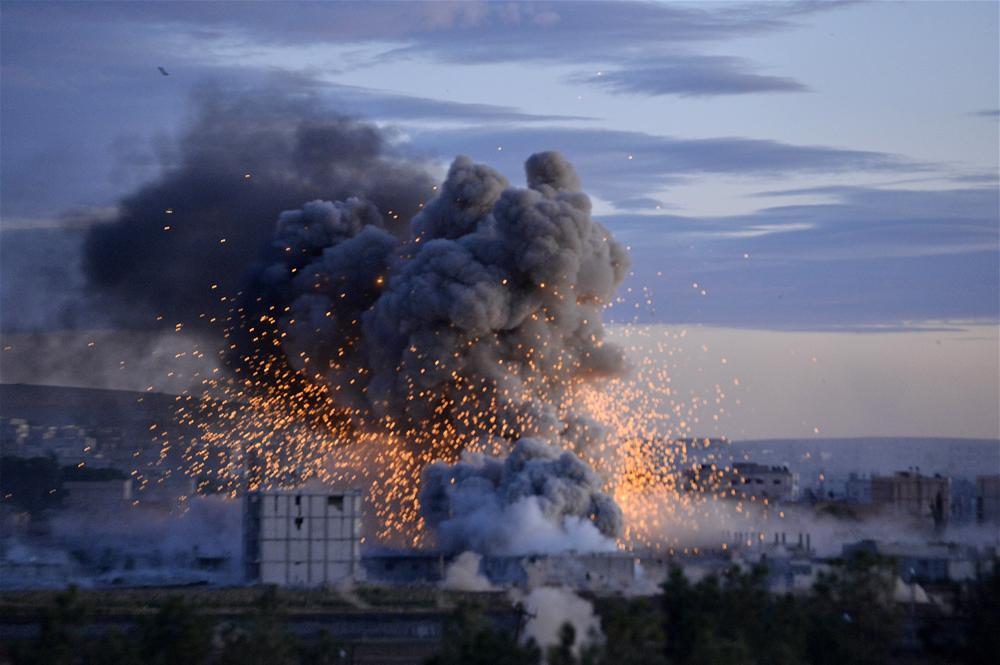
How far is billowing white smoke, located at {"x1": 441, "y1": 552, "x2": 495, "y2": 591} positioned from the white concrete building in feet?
14.4

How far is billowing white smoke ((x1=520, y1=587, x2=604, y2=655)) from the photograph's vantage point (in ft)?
197

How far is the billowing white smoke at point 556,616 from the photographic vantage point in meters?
60.0

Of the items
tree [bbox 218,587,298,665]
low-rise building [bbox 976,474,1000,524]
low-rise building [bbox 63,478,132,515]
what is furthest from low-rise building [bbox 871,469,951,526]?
tree [bbox 218,587,298,665]

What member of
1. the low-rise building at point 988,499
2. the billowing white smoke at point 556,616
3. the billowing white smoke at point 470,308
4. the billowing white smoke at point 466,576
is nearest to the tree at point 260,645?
the billowing white smoke at point 556,616

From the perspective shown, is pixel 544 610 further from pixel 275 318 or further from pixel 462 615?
pixel 275 318

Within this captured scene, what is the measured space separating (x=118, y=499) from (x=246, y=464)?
721 centimetres

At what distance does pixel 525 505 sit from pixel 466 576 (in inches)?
145

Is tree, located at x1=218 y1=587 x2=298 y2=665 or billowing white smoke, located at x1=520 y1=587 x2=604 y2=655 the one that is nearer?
tree, located at x1=218 y1=587 x2=298 y2=665

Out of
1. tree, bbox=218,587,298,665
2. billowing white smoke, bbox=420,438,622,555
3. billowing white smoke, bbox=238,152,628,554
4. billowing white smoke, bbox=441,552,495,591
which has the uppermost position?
billowing white smoke, bbox=238,152,628,554

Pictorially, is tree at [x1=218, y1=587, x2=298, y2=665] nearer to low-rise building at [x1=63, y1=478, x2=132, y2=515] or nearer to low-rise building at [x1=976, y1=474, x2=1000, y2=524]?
low-rise building at [x1=63, y1=478, x2=132, y2=515]

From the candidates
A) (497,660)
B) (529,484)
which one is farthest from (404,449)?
(497,660)

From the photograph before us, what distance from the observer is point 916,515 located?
407 ft

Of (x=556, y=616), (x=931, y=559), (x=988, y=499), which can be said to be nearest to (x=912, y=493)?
(x=988, y=499)

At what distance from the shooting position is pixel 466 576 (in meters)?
84.1
